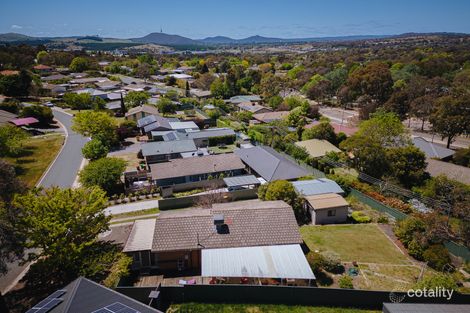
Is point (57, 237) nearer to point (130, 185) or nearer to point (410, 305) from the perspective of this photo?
point (130, 185)

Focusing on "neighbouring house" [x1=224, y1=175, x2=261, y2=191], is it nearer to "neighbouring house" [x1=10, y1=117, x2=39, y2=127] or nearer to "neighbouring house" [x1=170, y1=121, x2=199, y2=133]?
"neighbouring house" [x1=170, y1=121, x2=199, y2=133]

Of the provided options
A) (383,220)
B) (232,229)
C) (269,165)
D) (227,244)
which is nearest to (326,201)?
(383,220)

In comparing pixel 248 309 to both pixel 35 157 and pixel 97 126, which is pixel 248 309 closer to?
pixel 97 126

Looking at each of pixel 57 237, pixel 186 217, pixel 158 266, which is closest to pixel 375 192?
pixel 186 217

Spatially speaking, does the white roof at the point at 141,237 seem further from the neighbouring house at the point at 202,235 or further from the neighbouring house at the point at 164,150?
the neighbouring house at the point at 164,150

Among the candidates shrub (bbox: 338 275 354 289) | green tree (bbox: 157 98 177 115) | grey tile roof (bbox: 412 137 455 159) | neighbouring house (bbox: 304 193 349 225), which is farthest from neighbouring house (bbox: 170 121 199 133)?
shrub (bbox: 338 275 354 289)

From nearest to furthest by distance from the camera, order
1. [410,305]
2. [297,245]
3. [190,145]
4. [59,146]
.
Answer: [410,305]
[297,245]
[190,145]
[59,146]
